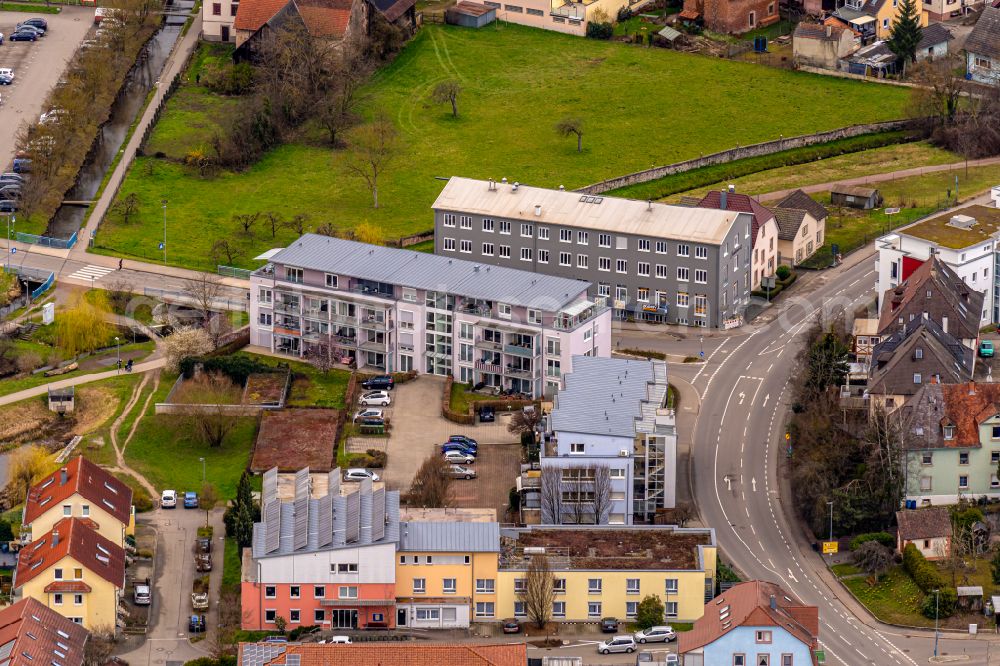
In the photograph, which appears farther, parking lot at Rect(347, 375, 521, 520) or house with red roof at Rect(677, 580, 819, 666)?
parking lot at Rect(347, 375, 521, 520)

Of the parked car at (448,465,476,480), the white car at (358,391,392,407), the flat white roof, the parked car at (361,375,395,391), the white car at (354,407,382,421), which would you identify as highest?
the flat white roof

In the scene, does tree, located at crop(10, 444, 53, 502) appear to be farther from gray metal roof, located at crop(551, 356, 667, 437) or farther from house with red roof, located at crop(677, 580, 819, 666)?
house with red roof, located at crop(677, 580, 819, 666)

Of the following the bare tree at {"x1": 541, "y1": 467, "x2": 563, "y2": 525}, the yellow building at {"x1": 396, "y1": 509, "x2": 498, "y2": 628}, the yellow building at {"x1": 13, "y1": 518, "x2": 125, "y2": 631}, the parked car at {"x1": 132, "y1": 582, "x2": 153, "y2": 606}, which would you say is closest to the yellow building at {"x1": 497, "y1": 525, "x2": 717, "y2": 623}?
the yellow building at {"x1": 396, "y1": 509, "x2": 498, "y2": 628}

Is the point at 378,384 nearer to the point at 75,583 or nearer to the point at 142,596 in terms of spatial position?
the point at 142,596

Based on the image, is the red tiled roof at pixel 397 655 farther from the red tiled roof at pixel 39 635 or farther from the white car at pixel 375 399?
the white car at pixel 375 399

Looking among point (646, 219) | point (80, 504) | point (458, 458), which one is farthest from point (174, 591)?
point (646, 219)

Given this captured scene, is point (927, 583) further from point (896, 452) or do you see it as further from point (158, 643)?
point (158, 643)
